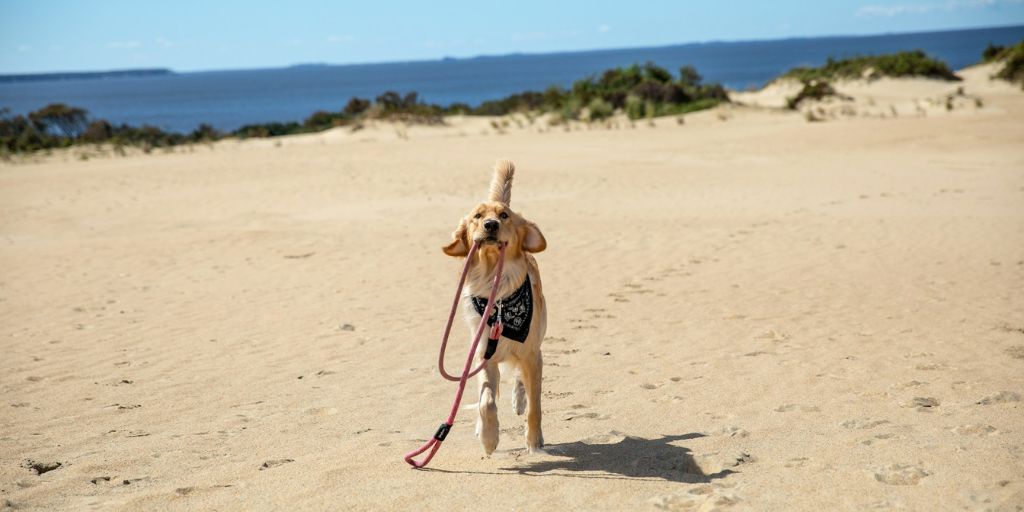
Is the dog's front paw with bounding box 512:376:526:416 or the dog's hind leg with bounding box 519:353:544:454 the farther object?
the dog's front paw with bounding box 512:376:526:416

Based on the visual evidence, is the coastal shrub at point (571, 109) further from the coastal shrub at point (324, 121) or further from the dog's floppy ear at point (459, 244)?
the dog's floppy ear at point (459, 244)

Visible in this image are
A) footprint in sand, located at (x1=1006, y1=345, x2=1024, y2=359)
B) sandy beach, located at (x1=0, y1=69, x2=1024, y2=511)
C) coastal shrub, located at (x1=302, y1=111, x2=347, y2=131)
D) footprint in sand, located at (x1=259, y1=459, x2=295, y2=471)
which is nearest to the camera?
sandy beach, located at (x1=0, y1=69, x2=1024, y2=511)

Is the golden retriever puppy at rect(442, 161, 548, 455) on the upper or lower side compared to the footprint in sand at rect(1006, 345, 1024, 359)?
upper

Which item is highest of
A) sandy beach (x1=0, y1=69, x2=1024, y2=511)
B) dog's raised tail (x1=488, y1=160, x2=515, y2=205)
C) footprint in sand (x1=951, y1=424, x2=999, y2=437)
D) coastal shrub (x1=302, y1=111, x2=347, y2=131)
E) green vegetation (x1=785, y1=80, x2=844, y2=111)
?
dog's raised tail (x1=488, y1=160, x2=515, y2=205)

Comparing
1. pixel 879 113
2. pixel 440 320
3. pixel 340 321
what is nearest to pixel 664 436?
pixel 440 320

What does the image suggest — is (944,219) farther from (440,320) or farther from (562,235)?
(440,320)

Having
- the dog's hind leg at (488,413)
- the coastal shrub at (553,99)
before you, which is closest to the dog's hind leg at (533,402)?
the dog's hind leg at (488,413)

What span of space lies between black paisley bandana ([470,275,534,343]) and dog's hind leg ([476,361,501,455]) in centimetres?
23

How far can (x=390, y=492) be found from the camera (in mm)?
4641

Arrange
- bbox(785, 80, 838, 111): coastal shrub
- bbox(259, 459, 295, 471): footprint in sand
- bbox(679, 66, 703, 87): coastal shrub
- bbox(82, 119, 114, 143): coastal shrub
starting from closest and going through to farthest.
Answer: bbox(259, 459, 295, 471): footprint in sand → bbox(82, 119, 114, 143): coastal shrub → bbox(785, 80, 838, 111): coastal shrub → bbox(679, 66, 703, 87): coastal shrub

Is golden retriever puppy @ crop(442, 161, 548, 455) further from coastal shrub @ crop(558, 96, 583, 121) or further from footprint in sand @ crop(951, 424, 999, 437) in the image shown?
coastal shrub @ crop(558, 96, 583, 121)

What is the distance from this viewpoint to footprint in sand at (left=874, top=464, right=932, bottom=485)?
449 cm

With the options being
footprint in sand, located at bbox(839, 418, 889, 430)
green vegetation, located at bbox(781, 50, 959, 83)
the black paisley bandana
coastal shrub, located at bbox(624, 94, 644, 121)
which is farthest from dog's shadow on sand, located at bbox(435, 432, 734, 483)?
green vegetation, located at bbox(781, 50, 959, 83)

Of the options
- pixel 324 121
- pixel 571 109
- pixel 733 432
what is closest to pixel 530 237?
pixel 733 432
